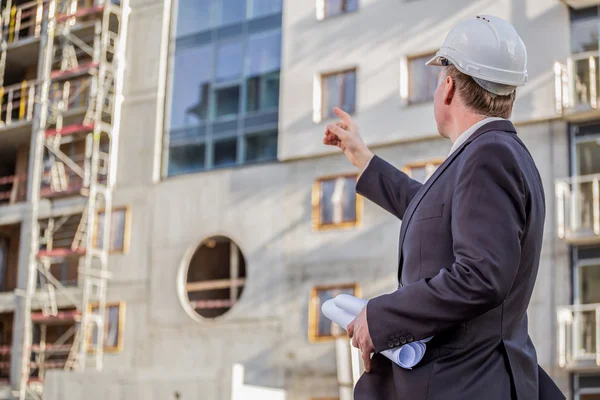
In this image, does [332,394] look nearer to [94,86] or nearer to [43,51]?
[94,86]

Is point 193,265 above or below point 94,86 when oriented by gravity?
below

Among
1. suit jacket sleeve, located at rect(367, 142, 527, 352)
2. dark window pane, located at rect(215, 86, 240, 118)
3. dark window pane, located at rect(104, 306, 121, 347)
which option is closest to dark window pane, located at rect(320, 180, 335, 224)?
dark window pane, located at rect(215, 86, 240, 118)

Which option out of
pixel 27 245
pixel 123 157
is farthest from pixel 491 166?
pixel 27 245

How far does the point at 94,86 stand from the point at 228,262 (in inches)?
241

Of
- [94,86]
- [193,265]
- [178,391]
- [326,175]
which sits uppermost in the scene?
[94,86]

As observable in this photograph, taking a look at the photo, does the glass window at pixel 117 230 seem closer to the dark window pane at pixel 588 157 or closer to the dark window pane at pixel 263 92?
the dark window pane at pixel 263 92

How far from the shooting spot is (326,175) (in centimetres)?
2286

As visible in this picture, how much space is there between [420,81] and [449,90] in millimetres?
18863

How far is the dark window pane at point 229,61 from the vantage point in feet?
80.6

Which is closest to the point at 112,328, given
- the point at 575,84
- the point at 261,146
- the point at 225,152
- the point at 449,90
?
the point at 225,152

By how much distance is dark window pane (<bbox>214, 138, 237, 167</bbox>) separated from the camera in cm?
2453

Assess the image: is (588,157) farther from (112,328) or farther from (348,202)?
(112,328)

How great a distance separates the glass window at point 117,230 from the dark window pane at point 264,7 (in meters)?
5.71

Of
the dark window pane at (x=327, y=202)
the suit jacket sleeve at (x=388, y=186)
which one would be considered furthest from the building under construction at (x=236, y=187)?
the suit jacket sleeve at (x=388, y=186)
